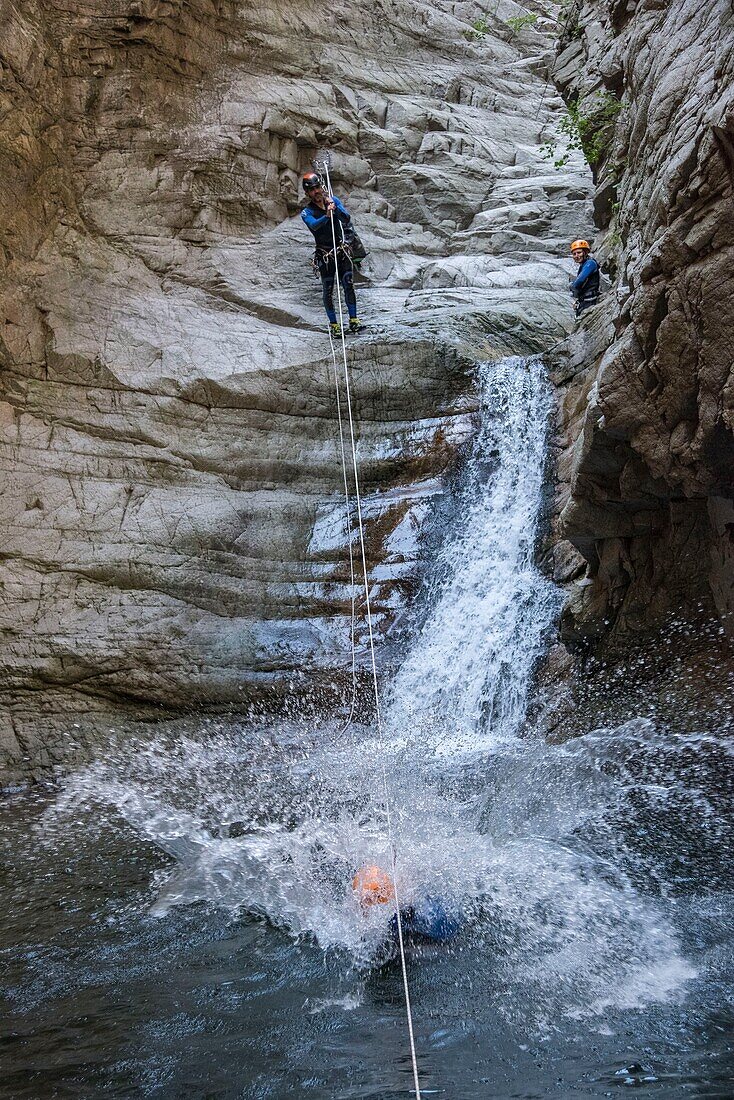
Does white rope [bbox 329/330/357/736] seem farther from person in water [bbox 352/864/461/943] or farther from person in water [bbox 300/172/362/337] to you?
person in water [bbox 352/864/461/943]

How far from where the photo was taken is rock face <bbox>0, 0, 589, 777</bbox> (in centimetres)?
852

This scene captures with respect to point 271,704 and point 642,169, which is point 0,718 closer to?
point 271,704

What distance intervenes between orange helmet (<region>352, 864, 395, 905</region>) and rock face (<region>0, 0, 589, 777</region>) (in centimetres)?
382

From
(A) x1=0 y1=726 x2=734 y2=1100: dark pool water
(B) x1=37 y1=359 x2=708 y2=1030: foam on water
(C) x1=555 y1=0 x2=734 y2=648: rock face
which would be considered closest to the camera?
(A) x1=0 y1=726 x2=734 y2=1100: dark pool water

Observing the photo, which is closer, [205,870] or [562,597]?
[205,870]

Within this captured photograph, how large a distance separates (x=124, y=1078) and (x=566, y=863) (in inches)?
113

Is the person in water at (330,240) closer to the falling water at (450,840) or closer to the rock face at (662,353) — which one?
the rock face at (662,353)

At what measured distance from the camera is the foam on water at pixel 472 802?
4246 millimetres

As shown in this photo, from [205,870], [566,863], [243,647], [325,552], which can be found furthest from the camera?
[325,552]

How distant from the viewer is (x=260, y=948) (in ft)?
14.4

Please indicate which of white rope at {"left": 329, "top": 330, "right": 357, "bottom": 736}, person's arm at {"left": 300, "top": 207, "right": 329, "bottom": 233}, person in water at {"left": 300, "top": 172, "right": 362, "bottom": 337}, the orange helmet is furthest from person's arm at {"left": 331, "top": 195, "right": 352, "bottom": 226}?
the orange helmet

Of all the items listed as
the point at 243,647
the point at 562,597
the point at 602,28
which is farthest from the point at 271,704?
the point at 602,28

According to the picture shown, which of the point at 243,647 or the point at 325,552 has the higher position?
the point at 325,552

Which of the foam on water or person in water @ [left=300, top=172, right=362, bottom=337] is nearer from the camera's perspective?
the foam on water
